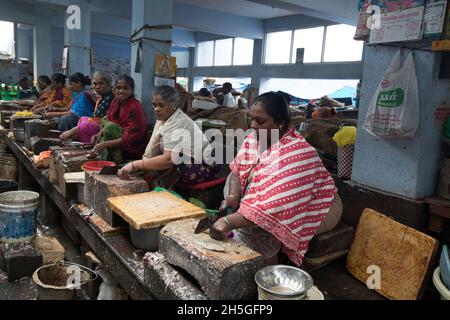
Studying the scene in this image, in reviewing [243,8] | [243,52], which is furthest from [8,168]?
[243,52]

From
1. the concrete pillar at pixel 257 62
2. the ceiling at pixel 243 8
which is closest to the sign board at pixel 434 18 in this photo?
the ceiling at pixel 243 8

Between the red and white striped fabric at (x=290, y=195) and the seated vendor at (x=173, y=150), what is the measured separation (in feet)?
3.17

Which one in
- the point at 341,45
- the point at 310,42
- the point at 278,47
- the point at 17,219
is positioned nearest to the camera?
the point at 17,219

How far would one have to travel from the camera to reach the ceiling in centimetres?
946

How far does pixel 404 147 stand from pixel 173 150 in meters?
1.62

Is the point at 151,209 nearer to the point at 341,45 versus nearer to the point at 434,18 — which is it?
the point at 434,18

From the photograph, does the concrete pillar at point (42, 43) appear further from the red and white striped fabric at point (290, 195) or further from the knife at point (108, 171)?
the red and white striped fabric at point (290, 195)

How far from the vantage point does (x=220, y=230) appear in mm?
1789

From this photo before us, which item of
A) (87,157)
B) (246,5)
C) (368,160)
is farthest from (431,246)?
(246,5)

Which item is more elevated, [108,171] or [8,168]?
[108,171]

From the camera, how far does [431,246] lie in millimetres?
1978

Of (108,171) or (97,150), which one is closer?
(108,171)

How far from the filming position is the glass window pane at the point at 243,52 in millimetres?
13117

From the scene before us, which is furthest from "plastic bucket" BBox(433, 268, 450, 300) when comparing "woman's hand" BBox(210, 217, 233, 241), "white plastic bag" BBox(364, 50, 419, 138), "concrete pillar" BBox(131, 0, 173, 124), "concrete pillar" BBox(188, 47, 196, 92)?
"concrete pillar" BBox(188, 47, 196, 92)
